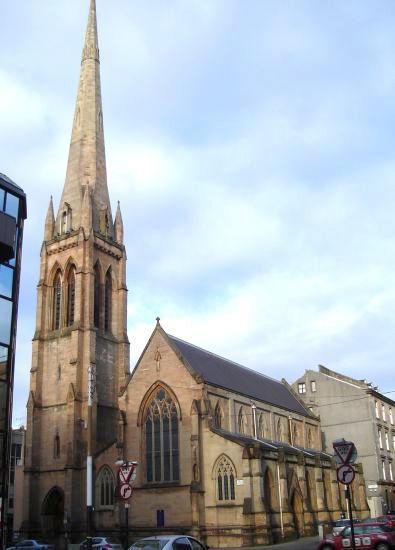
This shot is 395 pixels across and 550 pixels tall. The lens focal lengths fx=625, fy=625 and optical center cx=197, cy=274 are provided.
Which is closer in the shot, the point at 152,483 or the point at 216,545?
the point at 216,545

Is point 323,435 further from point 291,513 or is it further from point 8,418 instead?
point 8,418

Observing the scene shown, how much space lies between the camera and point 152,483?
142 ft

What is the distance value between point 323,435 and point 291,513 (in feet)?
84.4

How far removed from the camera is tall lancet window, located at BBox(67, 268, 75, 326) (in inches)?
2112

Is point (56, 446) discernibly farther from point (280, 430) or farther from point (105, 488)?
point (280, 430)

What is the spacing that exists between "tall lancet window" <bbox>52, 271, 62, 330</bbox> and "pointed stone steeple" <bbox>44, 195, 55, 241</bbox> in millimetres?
3942

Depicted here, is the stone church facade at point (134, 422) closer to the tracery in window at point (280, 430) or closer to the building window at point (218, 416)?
the building window at point (218, 416)

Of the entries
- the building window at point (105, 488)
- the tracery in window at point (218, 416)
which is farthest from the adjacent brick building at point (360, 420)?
the building window at point (105, 488)

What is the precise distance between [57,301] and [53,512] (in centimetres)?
1745

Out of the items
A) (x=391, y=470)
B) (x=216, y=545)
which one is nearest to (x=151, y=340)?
(x=216, y=545)

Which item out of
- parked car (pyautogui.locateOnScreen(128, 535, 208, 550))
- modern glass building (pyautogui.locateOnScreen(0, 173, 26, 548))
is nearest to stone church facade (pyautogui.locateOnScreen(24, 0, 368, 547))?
modern glass building (pyautogui.locateOnScreen(0, 173, 26, 548))

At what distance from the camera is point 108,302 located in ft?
184

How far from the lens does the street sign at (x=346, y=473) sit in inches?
568

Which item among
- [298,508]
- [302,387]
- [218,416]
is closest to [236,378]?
[218,416]
